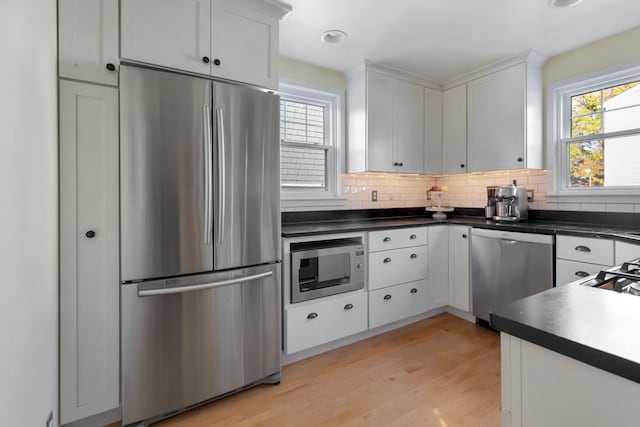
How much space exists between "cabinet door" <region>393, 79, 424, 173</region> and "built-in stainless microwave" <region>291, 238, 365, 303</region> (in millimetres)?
1273

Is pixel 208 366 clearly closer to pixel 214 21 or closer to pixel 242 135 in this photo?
pixel 242 135

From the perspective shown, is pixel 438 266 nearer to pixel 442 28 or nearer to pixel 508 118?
pixel 508 118

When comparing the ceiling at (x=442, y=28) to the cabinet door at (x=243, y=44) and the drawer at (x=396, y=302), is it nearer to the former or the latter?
the cabinet door at (x=243, y=44)

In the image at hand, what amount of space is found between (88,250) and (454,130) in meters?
3.54

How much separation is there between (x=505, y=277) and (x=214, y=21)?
292cm

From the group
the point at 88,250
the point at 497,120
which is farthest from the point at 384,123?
the point at 88,250

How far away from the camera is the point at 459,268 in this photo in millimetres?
3096

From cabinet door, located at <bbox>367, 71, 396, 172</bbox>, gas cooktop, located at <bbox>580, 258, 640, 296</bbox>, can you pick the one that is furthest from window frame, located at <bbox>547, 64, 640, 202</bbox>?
gas cooktop, located at <bbox>580, 258, 640, 296</bbox>

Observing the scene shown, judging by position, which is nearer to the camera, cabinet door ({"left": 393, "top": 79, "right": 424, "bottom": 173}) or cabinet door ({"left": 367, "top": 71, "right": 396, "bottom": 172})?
cabinet door ({"left": 367, "top": 71, "right": 396, "bottom": 172})

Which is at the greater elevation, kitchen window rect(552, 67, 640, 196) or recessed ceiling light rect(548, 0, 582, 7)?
recessed ceiling light rect(548, 0, 582, 7)

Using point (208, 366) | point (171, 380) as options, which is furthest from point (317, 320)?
point (171, 380)

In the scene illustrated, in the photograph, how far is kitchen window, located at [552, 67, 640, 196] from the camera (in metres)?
2.62

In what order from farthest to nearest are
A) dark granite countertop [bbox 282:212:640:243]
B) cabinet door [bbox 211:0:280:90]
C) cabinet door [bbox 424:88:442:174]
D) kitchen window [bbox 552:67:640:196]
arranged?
cabinet door [bbox 424:88:442:174] → kitchen window [bbox 552:67:640:196] → dark granite countertop [bbox 282:212:640:243] → cabinet door [bbox 211:0:280:90]

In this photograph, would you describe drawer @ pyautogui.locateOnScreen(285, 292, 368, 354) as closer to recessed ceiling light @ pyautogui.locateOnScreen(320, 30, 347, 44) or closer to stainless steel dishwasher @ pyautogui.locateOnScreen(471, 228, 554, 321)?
stainless steel dishwasher @ pyautogui.locateOnScreen(471, 228, 554, 321)
